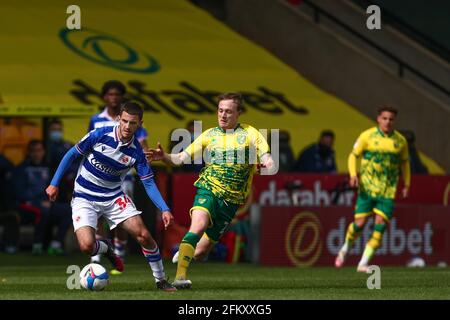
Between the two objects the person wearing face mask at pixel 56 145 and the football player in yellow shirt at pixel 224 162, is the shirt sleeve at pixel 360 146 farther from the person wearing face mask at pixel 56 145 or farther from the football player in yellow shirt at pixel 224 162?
the person wearing face mask at pixel 56 145

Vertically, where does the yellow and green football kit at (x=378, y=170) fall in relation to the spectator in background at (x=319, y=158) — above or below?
below

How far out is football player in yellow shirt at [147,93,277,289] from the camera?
12.3 metres

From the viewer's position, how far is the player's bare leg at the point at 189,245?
12000 mm

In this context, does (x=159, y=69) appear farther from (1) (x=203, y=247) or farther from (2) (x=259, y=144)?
(2) (x=259, y=144)

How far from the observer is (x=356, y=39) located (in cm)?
2666

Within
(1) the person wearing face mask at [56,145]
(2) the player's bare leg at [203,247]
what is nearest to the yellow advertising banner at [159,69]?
(1) the person wearing face mask at [56,145]

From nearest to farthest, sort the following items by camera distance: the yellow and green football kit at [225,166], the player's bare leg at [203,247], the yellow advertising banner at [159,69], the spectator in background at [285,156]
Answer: the yellow and green football kit at [225,166]
the player's bare leg at [203,247]
the spectator in background at [285,156]
the yellow advertising banner at [159,69]

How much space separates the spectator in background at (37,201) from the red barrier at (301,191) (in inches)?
64.9

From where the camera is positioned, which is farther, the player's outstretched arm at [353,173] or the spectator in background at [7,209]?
the spectator in background at [7,209]

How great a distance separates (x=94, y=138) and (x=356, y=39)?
15.2 m

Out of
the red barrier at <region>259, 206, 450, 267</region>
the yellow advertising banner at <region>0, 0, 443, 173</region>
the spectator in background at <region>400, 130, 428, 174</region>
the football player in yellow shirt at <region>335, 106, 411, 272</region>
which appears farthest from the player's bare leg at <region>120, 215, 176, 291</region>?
the yellow advertising banner at <region>0, 0, 443, 173</region>

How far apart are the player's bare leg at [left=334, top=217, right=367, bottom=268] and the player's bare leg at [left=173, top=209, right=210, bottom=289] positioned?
459 centimetres

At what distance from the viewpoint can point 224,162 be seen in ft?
40.8

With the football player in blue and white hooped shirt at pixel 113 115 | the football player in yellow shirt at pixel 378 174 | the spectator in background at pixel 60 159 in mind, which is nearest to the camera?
the football player in blue and white hooped shirt at pixel 113 115
